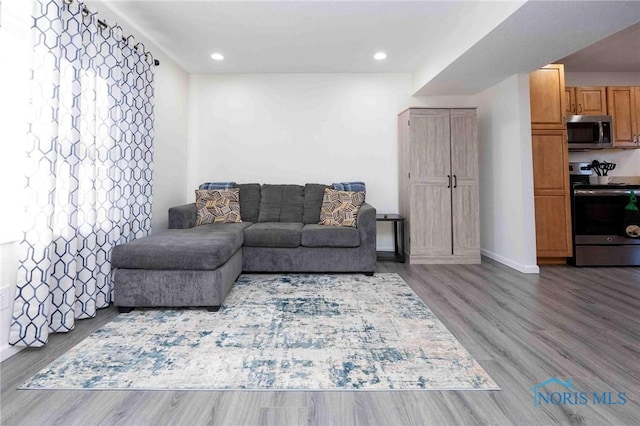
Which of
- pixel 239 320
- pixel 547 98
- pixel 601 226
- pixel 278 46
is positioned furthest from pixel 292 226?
pixel 601 226

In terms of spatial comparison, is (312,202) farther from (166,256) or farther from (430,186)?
(166,256)

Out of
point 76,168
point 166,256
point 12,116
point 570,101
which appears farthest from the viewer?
point 570,101

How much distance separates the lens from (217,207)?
3568 millimetres

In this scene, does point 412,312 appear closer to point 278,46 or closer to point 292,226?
point 292,226

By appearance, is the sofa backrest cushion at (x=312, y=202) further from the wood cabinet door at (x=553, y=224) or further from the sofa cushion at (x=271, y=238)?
the wood cabinet door at (x=553, y=224)

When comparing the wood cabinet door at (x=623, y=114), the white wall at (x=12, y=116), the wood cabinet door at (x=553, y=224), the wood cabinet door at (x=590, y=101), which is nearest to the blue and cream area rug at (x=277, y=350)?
the white wall at (x=12, y=116)

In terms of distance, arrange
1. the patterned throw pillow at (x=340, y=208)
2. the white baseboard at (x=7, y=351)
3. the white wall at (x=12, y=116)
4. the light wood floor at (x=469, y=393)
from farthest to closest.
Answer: the patterned throw pillow at (x=340, y=208)
the white wall at (x=12, y=116)
the white baseboard at (x=7, y=351)
the light wood floor at (x=469, y=393)

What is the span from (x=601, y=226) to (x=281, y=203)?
381cm

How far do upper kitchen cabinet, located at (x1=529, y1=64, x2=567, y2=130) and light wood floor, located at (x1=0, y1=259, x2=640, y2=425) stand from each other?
216cm

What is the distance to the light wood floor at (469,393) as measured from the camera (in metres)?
1.18

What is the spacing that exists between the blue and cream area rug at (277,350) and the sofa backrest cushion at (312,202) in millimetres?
1444

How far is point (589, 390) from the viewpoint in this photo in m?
1.34

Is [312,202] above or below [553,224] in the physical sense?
above

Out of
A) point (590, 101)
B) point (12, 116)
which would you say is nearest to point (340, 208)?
point (12, 116)
